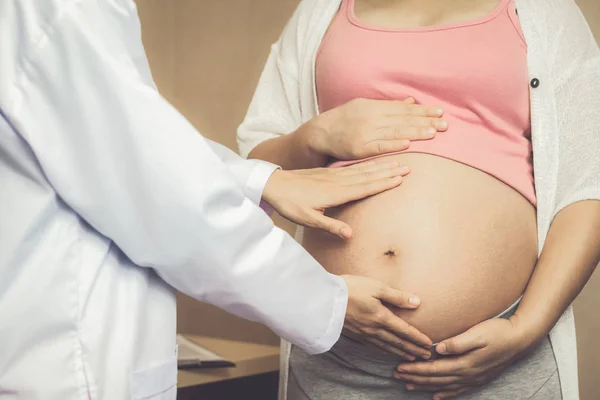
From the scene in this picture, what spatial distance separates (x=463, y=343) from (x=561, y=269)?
180 mm

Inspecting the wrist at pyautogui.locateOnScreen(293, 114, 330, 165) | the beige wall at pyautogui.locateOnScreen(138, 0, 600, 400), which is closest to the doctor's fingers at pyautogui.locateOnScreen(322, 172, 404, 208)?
the wrist at pyautogui.locateOnScreen(293, 114, 330, 165)

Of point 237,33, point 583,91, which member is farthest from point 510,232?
point 237,33

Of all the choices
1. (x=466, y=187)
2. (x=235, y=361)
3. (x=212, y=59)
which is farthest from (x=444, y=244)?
(x=212, y=59)

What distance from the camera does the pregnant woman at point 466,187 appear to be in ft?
2.88

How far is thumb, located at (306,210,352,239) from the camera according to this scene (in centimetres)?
89

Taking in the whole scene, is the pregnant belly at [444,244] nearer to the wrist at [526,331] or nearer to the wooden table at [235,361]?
the wrist at [526,331]

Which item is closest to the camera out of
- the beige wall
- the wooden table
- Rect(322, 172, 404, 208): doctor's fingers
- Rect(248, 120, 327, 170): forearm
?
Rect(322, 172, 404, 208): doctor's fingers

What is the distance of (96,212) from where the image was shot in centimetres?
60

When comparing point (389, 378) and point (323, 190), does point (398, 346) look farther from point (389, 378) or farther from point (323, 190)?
point (323, 190)

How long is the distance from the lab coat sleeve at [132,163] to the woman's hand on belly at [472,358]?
→ 289mm

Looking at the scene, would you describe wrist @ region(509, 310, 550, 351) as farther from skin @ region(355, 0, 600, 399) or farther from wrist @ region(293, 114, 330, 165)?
wrist @ region(293, 114, 330, 165)

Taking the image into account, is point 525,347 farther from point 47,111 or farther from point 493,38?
point 47,111

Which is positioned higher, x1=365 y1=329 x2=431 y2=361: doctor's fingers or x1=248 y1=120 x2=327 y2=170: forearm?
x1=248 y1=120 x2=327 y2=170: forearm

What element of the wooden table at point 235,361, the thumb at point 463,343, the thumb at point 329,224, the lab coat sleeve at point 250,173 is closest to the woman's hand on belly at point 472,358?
the thumb at point 463,343
